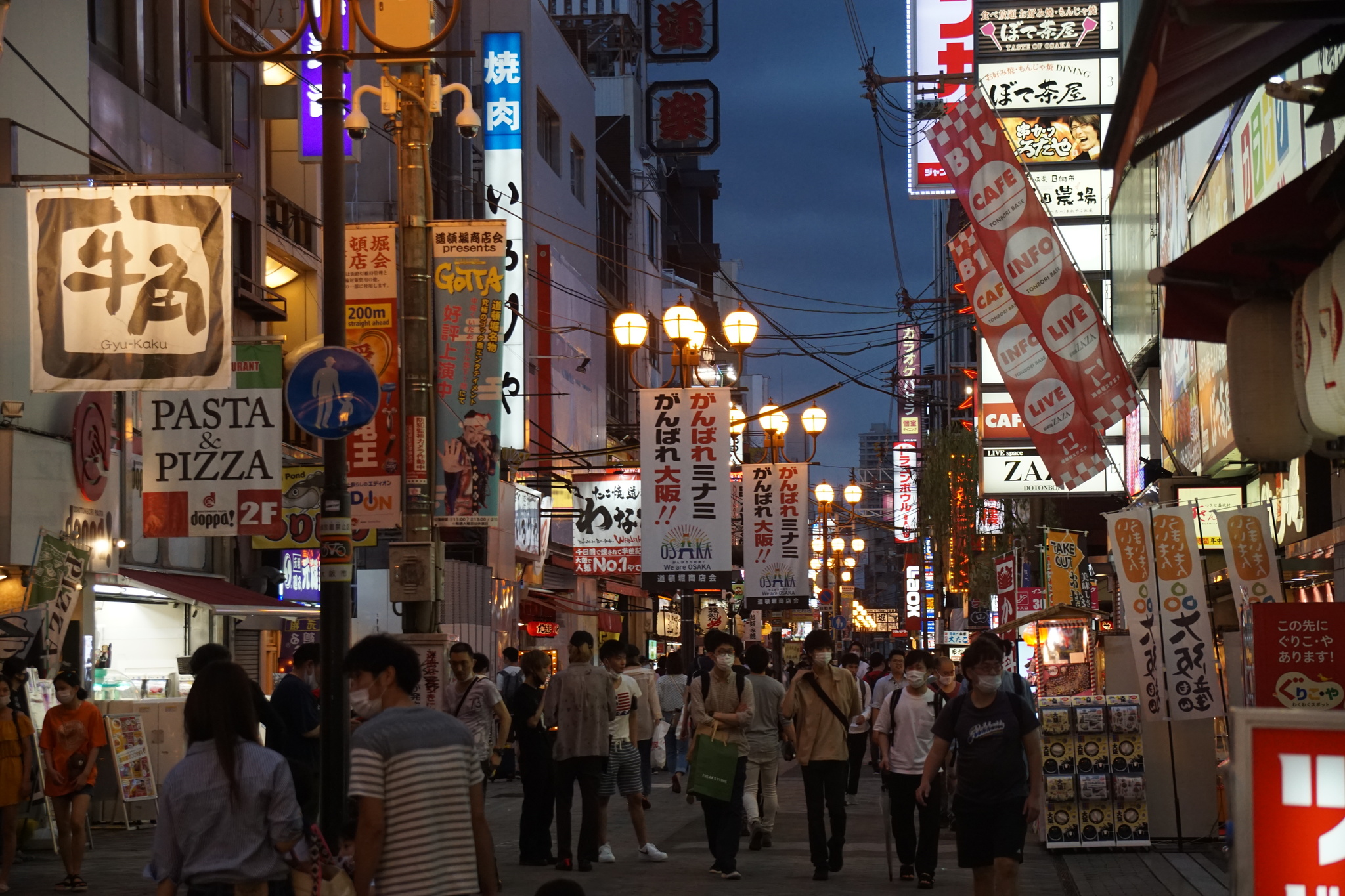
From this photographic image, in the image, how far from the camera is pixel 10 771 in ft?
44.6

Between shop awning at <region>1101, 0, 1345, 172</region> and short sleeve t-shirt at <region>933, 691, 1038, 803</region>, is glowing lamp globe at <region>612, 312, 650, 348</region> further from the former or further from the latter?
shop awning at <region>1101, 0, 1345, 172</region>

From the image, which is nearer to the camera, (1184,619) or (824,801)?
(824,801)

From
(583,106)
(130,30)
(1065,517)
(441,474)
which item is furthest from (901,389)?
(441,474)

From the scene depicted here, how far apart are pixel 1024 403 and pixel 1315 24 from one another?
10177 millimetres

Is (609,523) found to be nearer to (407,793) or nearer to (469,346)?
(469,346)

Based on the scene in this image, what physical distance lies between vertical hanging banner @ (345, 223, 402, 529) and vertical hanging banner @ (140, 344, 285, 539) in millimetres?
2576

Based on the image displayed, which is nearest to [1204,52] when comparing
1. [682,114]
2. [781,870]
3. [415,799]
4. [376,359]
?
[415,799]

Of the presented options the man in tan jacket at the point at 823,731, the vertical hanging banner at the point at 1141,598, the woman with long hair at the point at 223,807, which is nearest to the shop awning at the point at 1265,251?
the woman with long hair at the point at 223,807

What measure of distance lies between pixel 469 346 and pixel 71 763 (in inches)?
206

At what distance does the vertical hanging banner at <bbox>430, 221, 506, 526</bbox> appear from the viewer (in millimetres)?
15438

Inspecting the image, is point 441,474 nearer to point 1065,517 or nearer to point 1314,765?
point 1314,765

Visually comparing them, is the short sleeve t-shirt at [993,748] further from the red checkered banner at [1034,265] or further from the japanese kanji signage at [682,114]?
the japanese kanji signage at [682,114]

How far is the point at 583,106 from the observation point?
48.0 metres

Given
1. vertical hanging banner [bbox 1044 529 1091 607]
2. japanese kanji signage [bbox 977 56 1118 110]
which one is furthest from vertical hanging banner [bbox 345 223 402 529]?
vertical hanging banner [bbox 1044 529 1091 607]
